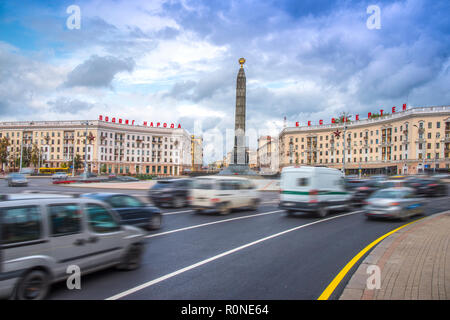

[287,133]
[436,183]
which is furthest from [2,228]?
[287,133]

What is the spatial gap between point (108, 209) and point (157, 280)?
1646 mm

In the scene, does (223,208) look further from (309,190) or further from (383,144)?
(383,144)

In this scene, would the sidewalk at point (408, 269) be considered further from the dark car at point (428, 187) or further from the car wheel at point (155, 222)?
the dark car at point (428, 187)

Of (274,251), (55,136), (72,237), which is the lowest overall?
(274,251)

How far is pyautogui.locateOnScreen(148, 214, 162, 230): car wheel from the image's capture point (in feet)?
40.2

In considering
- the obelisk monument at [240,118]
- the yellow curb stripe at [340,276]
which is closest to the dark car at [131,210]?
the yellow curb stripe at [340,276]

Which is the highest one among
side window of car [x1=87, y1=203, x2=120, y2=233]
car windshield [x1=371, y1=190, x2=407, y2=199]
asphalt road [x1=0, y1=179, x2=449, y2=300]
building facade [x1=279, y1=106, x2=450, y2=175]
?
building facade [x1=279, y1=106, x2=450, y2=175]

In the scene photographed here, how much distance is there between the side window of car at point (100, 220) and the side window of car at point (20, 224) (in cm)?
105

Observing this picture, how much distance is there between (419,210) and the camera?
16766 millimetres

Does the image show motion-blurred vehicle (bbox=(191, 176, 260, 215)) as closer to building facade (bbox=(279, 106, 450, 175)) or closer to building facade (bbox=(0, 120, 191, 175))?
building facade (bbox=(279, 106, 450, 175))

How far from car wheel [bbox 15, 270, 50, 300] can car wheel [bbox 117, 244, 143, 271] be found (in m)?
1.87

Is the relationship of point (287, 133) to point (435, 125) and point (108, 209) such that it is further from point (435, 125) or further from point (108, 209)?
point (108, 209)

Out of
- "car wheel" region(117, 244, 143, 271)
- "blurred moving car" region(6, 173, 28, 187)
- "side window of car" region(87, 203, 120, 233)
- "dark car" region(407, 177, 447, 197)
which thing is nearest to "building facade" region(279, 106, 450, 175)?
"dark car" region(407, 177, 447, 197)
